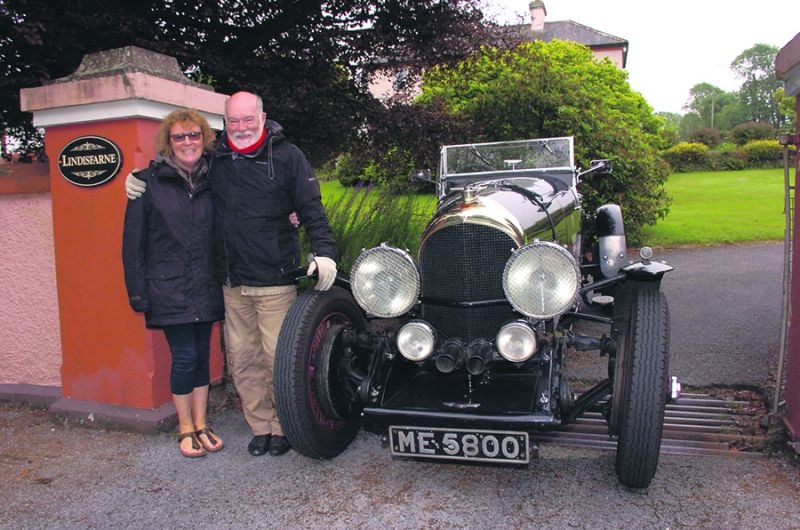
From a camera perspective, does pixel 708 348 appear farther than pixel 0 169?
Yes

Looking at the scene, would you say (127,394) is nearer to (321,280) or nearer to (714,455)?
(321,280)

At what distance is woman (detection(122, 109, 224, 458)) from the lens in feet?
10.7

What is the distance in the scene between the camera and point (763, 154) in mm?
26250

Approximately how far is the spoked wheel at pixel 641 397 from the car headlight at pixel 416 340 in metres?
0.84

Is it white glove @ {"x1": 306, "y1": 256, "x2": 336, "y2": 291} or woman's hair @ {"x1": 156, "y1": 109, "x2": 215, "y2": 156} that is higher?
woman's hair @ {"x1": 156, "y1": 109, "x2": 215, "y2": 156}

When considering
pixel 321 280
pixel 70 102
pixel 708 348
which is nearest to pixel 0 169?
pixel 70 102

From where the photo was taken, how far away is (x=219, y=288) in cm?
339

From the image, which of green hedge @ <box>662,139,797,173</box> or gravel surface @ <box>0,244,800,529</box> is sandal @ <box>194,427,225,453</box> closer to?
gravel surface @ <box>0,244,800,529</box>

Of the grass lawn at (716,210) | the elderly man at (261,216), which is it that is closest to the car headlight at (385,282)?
the elderly man at (261,216)

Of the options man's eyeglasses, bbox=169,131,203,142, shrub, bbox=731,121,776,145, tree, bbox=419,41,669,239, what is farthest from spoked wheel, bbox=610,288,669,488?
shrub, bbox=731,121,776,145

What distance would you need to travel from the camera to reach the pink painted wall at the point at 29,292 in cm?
411

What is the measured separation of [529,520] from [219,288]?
6.31 feet

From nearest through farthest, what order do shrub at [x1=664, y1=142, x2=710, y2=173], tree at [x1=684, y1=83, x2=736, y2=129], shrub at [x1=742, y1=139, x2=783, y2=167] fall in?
shrub at [x1=742, y1=139, x2=783, y2=167] → shrub at [x1=664, y1=142, x2=710, y2=173] → tree at [x1=684, y1=83, x2=736, y2=129]

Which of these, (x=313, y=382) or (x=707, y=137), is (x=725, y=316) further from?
(x=707, y=137)
